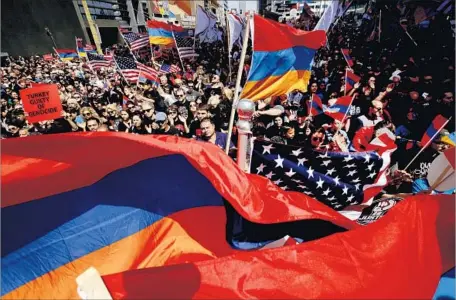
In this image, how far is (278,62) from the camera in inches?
166

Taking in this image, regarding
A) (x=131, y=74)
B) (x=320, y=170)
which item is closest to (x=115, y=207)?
(x=320, y=170)

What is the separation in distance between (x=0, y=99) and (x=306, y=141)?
10.9 metres

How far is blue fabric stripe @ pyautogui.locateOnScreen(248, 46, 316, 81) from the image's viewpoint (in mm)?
4086

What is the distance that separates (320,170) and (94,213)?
7.55ft

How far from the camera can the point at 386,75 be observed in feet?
29.6

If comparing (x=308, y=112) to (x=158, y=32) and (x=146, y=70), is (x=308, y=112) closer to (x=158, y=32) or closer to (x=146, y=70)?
(x=146, y=70)

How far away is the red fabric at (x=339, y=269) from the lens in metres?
1.85

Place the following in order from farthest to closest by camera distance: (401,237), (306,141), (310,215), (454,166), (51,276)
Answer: (306,141) → (310,215) → (454,166) → (51,276) → (401,237)

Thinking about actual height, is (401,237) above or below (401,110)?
above

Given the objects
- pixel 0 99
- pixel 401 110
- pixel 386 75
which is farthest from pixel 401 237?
pixel 0 99

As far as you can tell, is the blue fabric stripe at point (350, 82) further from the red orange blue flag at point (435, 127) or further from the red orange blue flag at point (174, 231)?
the red orange blue flag at point (174, 231)

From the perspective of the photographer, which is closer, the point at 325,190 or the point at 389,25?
the point at 325,190

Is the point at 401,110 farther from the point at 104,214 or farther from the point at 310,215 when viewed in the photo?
the point at 104,214

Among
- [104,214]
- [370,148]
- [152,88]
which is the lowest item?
[152,88]
